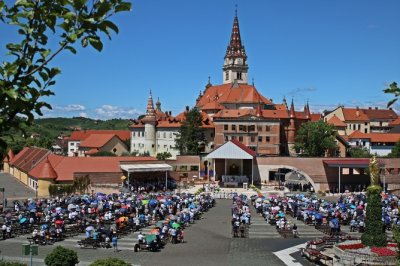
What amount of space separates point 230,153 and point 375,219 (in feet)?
121

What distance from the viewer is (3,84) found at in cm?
489

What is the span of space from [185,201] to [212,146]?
4044cm

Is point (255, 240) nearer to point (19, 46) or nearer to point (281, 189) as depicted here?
point (19, 46)

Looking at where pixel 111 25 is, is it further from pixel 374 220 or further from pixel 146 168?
pixel 146 168

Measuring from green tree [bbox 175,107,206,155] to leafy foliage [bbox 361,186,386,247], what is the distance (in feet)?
172

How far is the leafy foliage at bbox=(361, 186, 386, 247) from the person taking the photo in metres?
22.6

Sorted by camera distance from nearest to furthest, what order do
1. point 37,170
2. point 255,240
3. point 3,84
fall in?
point 3,84 → point 255,240 → point 37,170

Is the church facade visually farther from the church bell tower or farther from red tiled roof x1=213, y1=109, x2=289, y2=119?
the church bell tower

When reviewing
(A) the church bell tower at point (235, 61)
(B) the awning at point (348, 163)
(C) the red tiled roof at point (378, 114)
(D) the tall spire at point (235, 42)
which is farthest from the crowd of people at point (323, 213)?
(C) the red tiled roof at point (378, 114)

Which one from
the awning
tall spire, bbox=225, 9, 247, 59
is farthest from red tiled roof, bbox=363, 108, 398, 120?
the awning

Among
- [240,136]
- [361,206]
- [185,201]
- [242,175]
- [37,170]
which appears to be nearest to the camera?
[361,206]

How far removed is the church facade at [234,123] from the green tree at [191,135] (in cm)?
272

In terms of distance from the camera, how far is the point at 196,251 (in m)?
25.0

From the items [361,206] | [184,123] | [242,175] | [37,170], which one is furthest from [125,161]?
[361,206]
